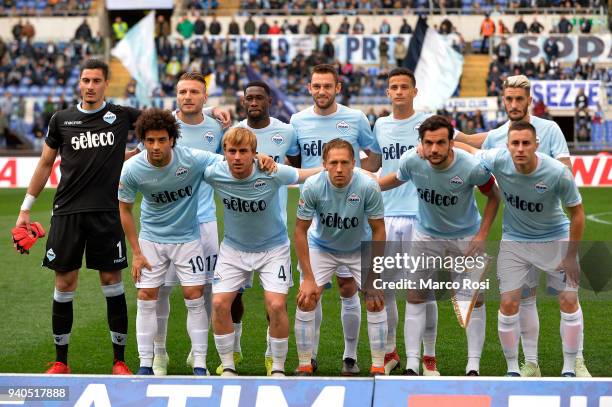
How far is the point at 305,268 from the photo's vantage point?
728 cm

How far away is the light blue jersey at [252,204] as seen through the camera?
7262mm

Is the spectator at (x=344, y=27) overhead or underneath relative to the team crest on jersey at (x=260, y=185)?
underneath

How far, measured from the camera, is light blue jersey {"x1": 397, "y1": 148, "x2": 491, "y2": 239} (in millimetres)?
7305

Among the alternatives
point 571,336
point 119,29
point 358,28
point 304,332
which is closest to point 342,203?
point 304,332

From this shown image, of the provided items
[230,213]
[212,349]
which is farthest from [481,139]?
[212,349]

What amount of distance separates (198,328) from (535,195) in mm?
2568

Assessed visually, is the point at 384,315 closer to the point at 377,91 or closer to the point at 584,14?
the point at 377,91

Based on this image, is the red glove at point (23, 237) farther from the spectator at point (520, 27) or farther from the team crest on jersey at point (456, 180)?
the spectator at point (520, 27)

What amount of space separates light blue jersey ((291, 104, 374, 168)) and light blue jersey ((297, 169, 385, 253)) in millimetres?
948

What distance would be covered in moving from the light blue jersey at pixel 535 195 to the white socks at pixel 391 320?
Answer: 3.71 ft

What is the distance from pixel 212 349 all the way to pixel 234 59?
2933cm

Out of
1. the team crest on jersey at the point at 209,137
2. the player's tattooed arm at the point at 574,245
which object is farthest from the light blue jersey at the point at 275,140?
the player's tattooed arm at the point at 574,245

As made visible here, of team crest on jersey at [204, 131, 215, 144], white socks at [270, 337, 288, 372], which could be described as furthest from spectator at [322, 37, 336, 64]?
white socks at [270, 337, 288, 372]

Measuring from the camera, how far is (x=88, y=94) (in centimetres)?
750
